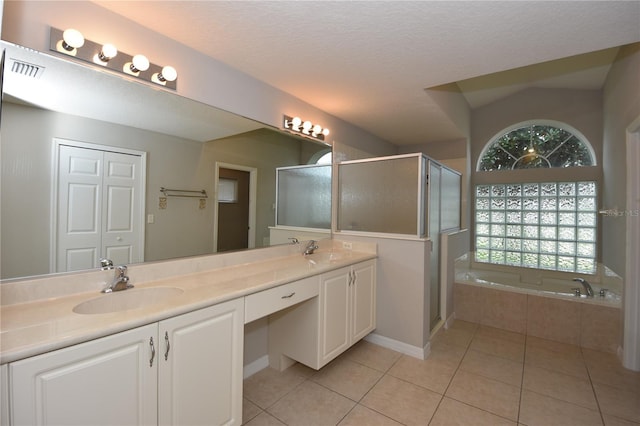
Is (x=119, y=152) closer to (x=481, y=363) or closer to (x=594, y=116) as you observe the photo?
(x=481, y=363)

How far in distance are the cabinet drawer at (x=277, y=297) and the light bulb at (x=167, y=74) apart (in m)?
1.29

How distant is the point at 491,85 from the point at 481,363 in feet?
10.3

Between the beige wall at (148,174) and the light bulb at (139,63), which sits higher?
the light bulb at (139,63)

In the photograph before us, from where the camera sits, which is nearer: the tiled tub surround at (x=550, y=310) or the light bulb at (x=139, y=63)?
the light bulb at (x=139, y=63)

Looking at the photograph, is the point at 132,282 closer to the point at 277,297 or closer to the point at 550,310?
the point at 277,297

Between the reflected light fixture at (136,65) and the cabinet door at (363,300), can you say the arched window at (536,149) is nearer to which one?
the cabinet door at (363,300)

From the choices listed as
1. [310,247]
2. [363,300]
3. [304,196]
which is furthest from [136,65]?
[363,300]

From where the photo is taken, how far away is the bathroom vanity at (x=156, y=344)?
0.87m

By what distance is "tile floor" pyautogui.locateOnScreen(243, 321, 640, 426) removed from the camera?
5.55ft

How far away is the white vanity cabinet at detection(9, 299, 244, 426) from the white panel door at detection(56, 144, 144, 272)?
0.57 metres

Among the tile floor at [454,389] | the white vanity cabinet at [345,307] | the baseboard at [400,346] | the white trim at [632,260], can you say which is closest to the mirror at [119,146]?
the white vanity cabinet at [345,307]

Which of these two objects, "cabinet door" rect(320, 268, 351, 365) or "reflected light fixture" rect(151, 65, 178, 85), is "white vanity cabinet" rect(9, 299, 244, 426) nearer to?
"cabinet door" rect(320, 268, 351, 365)

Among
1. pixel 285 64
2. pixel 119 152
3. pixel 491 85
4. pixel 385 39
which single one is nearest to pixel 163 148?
pixel 119 152

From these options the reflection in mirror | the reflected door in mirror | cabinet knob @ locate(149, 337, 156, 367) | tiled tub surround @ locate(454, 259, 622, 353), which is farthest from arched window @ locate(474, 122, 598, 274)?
cabinet knob @ locate(149, 337, 156, 367)
